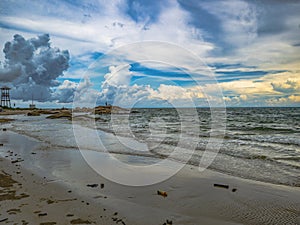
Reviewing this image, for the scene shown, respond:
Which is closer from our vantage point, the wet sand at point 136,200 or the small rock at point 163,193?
the wet sand at point 136,200

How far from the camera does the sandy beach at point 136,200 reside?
16.3 ft

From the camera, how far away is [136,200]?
6.04 metres

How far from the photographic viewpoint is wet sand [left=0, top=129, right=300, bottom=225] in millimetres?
4973

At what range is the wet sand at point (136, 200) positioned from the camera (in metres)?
4.97

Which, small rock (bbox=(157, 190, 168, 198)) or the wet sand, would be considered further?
small rock (bbox=(157, 190, 168, 198))

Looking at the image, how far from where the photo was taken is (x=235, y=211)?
5.57 meters

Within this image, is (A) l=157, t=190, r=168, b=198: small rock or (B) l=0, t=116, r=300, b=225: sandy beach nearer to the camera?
(B) l=0, t=116, r=300, b=225: sandy beach

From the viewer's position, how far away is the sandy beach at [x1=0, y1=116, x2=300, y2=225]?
16.3ft

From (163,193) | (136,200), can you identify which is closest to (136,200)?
(136,200)

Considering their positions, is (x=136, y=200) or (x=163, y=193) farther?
(x=163, y=193)

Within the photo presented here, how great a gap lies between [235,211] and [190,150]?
8388 millimetres

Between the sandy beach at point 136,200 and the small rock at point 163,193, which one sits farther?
the small rock at point 163,193

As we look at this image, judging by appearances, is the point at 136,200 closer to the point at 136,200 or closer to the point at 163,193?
the point at 136,200

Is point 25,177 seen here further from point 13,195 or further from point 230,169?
point 230,169
